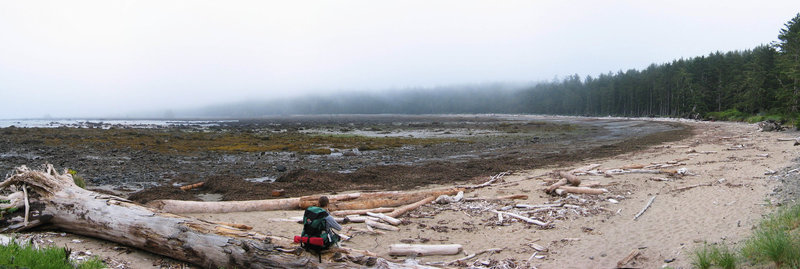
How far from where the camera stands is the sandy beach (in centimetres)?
733

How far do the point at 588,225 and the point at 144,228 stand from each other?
9192 mm

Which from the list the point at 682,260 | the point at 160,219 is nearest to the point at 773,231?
the point at 682,260

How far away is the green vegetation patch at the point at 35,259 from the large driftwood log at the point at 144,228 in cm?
115

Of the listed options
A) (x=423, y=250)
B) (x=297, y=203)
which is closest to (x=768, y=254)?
(x=423, y=250)

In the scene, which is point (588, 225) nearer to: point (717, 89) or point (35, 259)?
point (35, 259)

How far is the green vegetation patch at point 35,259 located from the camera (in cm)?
493

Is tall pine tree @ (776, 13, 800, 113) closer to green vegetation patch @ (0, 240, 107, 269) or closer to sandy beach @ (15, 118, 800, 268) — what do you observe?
sandy beach @ (15, 118, 800, 268)

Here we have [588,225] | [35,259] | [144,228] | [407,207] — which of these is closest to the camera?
[35,259]

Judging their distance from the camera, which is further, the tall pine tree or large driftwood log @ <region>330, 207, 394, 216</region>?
the tall pine tree

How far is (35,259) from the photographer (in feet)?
17.2

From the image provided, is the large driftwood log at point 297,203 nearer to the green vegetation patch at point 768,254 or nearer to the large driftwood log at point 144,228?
the large driftwood log at point 144,228

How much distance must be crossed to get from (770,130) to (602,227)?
3464 centimetres

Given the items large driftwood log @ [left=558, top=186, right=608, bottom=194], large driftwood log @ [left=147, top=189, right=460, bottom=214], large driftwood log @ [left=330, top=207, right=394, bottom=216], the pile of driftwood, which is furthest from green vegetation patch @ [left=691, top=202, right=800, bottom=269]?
large driftwood log @ [left=147, top=189, right=460, bottom=214]

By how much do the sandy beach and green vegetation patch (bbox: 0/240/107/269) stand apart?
870 millimetres
